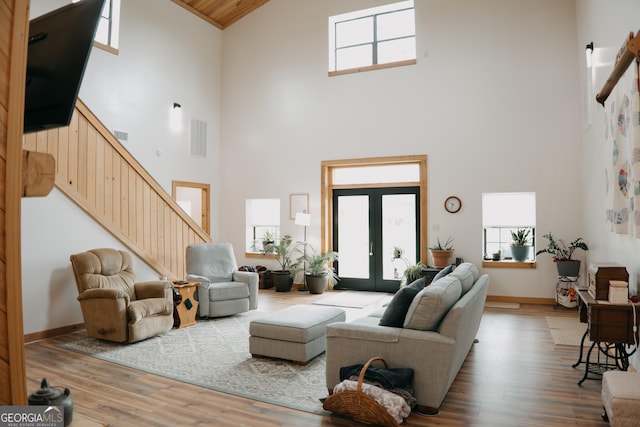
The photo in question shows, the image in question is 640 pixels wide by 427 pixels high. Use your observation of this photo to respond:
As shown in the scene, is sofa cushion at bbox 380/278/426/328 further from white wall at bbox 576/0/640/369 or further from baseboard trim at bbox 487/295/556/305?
baseboard trim at bbox 487/295/556/305

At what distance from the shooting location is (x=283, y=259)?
894 centimetres

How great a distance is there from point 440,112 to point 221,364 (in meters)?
5.77

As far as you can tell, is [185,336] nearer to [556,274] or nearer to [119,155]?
→ [119,155]

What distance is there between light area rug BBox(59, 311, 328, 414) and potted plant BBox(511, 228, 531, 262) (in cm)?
445

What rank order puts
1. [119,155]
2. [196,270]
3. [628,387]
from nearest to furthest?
1. [628,387]
2. [119,155]
3. [196,270]

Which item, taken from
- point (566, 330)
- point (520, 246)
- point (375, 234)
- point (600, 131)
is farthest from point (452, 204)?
point (566, 330)

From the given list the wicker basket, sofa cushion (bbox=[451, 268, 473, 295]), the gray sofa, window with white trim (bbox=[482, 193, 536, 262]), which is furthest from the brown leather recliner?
window with white trim (bbox=[482, 193, 536, 262])

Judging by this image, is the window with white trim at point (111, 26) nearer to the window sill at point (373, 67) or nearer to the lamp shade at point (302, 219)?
the window sill at point (373, 67)

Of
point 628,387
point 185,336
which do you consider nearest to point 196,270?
point 185,336

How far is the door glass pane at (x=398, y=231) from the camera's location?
8336mm

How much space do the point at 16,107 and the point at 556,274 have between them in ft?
25.4

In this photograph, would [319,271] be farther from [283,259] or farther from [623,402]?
[623,402]

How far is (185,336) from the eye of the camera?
518 cm

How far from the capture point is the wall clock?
774 cm
